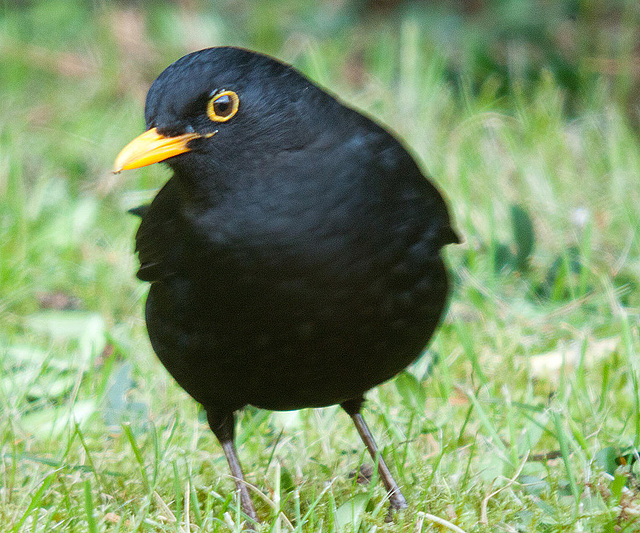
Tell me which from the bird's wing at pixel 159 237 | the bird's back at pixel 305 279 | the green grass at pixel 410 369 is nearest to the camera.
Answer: the bird's back at pixel 305 279

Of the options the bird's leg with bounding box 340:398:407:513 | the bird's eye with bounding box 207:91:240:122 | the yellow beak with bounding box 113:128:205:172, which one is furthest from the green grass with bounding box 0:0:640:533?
the bird's eye with bounding box 207:91:240:122

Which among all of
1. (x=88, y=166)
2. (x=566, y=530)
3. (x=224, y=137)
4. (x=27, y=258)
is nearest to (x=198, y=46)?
(x=88, y=166)

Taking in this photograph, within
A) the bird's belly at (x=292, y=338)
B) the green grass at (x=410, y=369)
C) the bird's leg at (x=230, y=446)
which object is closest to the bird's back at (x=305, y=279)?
the bird's belly at (x=292, y=338)

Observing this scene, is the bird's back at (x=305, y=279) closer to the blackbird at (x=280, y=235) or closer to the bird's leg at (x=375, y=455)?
the blackbird at (x=280, y=235)

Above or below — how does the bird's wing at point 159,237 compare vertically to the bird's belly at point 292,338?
above

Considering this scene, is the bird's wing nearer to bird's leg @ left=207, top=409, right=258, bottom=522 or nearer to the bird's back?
the bird's back

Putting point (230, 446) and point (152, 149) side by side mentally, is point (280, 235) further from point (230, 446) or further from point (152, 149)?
point (230, 446)

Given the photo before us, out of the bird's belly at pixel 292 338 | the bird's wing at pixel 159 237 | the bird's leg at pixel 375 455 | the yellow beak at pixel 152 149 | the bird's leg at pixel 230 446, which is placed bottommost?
the bird's leg at pixel 375 455
